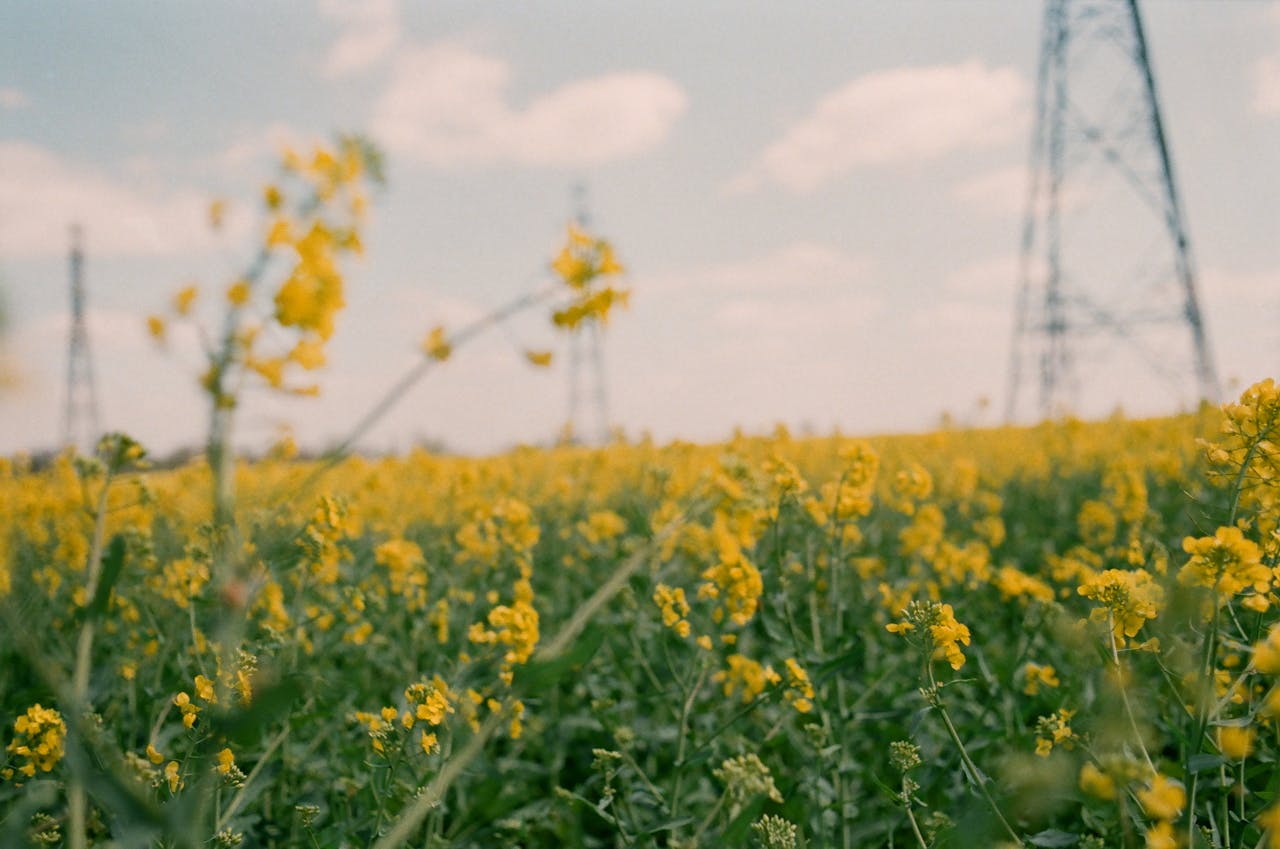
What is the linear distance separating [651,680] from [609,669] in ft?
2.66

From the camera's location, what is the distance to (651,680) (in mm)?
2592

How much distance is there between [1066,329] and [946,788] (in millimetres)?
13119

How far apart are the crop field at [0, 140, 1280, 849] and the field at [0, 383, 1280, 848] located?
15 mm

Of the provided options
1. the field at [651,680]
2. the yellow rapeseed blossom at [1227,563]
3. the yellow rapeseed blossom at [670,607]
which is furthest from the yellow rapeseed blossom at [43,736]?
the yellow rapeseed blossom at [1227,563]

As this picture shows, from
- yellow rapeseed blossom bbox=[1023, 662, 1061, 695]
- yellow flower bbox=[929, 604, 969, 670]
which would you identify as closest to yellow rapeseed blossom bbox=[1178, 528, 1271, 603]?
yellow flower bbox=[929, 604, 969, 670]

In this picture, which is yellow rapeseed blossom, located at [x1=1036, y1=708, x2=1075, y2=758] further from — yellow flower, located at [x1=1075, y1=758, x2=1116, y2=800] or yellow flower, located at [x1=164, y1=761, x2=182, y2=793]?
yellow flower, located at [x1=164, y1=761, x2=182, y2=793]

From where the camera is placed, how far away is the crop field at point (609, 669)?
1.03 m

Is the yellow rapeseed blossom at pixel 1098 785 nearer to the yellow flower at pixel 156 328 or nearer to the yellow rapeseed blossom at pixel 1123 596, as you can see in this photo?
the yellow rapeseed blossom at pixel 1123 596

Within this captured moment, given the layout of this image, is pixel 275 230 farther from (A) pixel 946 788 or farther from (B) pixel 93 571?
(A) pixel 946 788

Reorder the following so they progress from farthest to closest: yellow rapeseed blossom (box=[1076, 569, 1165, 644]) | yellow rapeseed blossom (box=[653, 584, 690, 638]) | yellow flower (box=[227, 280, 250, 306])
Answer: yellow rapeseed blossom (box=[653, 584, 690, 638]) < yellow rapeseed blossom (box=[1076, 569, 1165, 644]) < yellow flower (box=[227, 280, 250, 306])

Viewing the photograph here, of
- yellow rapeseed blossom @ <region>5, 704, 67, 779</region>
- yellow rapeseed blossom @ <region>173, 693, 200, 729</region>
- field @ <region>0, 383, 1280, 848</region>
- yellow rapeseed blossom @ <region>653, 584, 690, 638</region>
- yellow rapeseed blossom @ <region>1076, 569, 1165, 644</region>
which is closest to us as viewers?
field @ <region>0, 383, 1280, 848</region>

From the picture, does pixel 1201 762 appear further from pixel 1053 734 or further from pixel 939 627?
pixel 1053 734

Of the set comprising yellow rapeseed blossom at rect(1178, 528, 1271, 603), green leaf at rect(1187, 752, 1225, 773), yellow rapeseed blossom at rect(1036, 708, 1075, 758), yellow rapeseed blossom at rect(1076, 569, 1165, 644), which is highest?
yellow rapeseed blossom at rect(1178, 528, 1271, 603)

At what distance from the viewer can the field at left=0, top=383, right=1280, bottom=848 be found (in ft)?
3.94
